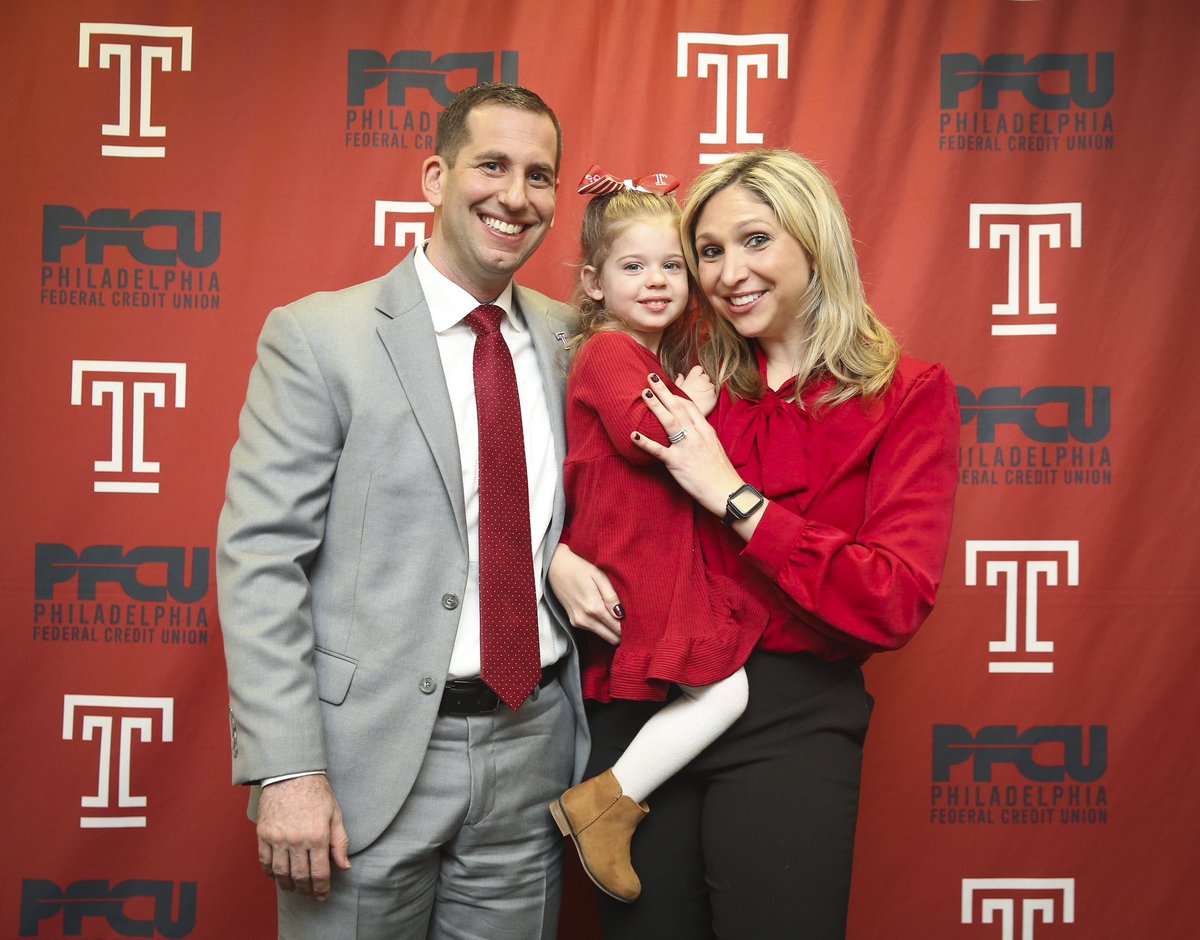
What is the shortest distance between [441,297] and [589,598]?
1.94ft

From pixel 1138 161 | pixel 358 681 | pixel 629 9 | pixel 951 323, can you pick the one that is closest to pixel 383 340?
pixel 358 681

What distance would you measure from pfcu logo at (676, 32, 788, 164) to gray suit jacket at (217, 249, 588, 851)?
4.05 feet

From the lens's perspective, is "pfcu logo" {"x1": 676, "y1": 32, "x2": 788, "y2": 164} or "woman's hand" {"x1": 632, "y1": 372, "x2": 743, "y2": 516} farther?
"pfcu logo" {"x1": 676, "y1": 32, "x2": 788, "y2": 164}

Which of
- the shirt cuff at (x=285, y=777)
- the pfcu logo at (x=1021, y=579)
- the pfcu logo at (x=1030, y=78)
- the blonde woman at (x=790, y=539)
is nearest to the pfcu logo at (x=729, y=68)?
the pfcu logo at (x=1030, y=78)

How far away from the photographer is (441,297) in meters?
1.78

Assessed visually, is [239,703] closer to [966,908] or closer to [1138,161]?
[966,908]

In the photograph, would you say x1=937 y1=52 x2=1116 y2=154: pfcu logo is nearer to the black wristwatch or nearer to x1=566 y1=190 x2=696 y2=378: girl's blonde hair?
x1=566 y1=190 x2=696 y2=378: girl's blonde hair

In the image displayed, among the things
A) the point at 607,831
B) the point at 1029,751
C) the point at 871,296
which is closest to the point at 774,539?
the point at 607,831

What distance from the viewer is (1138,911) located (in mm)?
2529

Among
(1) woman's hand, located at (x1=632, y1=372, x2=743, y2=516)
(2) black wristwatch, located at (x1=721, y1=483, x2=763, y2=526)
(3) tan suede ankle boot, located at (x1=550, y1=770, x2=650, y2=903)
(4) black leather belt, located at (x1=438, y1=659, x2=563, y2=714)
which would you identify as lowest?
(3) tan suede ankle boot, located at (x1=550, y1=770, x2=650, y2=903)

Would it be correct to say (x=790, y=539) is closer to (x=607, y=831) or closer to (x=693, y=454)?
(x=693, y=454)

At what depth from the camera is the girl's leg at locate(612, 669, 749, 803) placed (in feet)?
5.17

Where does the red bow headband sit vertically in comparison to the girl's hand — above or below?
above

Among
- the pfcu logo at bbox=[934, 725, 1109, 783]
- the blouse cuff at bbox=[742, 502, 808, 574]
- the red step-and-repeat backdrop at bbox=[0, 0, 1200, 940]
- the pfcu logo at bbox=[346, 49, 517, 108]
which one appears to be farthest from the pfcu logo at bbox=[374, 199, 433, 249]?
the pfcu logo at bbox=[934, 725, 1109, 783]
